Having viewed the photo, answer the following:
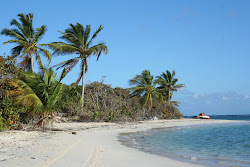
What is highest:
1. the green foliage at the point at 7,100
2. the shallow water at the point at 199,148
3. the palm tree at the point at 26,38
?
the palm tree at the point at 26,38

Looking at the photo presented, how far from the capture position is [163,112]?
39062mm

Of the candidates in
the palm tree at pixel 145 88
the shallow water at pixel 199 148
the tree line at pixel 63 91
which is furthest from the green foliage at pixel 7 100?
the palm tree at pixel 145 88

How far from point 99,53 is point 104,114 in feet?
21.6

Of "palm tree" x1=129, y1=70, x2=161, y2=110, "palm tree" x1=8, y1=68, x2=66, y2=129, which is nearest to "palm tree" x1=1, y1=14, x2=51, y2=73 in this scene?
"palm tree" x1=8, y1=68, x2=66, y2=129

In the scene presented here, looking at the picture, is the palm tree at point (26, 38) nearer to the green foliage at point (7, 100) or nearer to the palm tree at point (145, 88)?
the green foliage at point (7, 100)

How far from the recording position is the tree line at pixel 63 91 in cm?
1278

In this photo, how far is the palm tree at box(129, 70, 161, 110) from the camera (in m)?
34.4

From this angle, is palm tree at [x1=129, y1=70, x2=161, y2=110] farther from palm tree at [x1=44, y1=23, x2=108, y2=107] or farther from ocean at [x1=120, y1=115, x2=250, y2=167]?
ocean at [x1=120, y1=115, x2=250, y2=167]

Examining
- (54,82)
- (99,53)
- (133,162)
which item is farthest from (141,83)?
(133,162)

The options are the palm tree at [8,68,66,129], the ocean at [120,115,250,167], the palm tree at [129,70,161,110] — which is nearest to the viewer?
the ocean at [120,115,250,167]

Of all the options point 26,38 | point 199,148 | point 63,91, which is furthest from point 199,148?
point 26,38

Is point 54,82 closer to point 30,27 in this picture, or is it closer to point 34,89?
point 34,89

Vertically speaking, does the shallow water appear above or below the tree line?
below

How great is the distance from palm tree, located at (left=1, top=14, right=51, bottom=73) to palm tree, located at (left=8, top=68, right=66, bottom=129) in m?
8.04
